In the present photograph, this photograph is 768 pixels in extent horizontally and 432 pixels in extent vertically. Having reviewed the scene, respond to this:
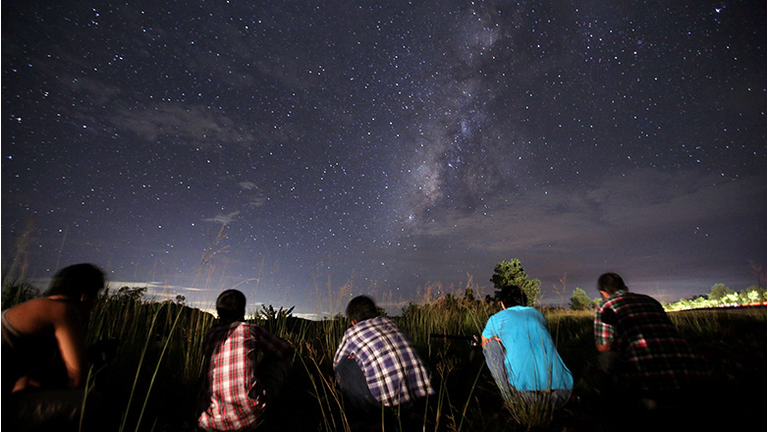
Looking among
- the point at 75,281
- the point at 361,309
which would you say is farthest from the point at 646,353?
the point at 75,281

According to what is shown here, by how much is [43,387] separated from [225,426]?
3.77ft

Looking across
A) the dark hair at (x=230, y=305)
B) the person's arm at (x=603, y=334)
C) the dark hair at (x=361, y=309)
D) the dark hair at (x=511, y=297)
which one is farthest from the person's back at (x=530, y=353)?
the dark hair at (x=230, y=305)

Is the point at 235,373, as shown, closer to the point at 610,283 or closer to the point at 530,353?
the point at 530,353

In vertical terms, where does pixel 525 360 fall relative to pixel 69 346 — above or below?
below

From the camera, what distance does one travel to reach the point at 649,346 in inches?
119

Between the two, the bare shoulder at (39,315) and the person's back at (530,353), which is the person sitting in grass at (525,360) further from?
the bare shoulder at (39,315)

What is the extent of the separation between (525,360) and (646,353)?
3.31 ft

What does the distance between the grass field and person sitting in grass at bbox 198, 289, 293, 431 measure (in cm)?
35

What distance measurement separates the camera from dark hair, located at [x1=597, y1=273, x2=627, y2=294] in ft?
11.6

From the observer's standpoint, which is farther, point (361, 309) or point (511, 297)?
point (511, 297)

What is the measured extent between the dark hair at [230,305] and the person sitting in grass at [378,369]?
40.3 inches

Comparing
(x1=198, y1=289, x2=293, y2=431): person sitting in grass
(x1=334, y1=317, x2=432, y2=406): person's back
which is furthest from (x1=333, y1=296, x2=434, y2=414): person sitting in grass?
(x1=198, y1=289, x2=293, y2=431): person sitting in grass

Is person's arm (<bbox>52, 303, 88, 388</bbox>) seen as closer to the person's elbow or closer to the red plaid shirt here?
the person's elbow

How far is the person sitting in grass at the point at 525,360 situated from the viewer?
3002 millimetres
